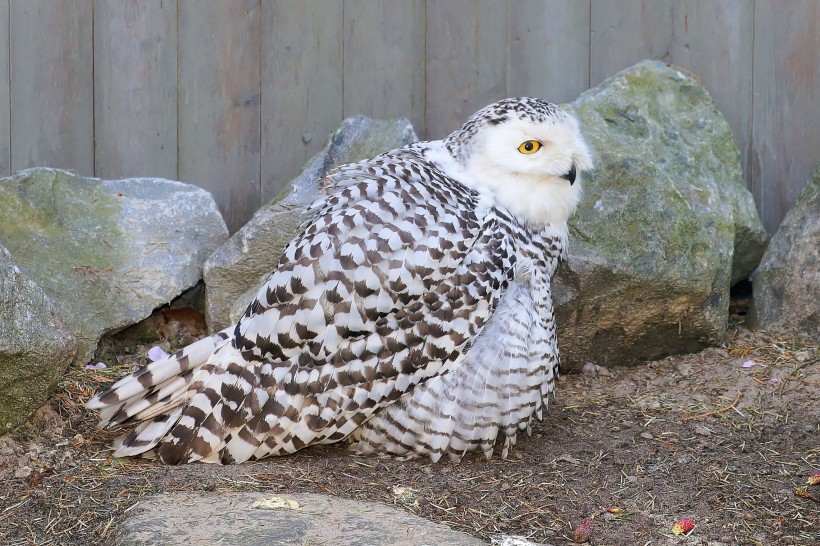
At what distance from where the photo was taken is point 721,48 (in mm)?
5375

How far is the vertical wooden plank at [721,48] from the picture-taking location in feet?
17.5

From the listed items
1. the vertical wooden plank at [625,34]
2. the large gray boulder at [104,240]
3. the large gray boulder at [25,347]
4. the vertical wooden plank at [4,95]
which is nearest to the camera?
the large gray boulder at [25,347]

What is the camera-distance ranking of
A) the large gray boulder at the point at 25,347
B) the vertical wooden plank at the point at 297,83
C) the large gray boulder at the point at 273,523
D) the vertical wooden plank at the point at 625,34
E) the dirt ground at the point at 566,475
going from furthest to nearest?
the vertical wooden plank at the point at 625,34 → the vertical wooden plank at the point at 297,83 → the large gray boulder at the point at 25,347 → the dirt ground at the point at 566,475 → the large gray boulder at the point at 273,523

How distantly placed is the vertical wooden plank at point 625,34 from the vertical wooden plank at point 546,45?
2.2 inches

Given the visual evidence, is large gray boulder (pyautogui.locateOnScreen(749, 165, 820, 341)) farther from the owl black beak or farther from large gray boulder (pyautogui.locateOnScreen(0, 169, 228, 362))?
large gray boulder (pyautogui.locateOnScreen(0, 169, 228, 362))

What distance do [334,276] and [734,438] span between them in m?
1.78

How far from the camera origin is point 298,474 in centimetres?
375

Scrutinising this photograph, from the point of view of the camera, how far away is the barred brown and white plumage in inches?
149

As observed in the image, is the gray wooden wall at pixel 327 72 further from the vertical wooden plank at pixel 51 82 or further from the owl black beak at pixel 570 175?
the owl black beak at pixel 570 175

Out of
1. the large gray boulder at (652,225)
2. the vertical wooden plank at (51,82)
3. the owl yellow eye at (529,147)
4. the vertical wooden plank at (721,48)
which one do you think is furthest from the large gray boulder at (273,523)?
→ the vertical wooden plank at (721,48)

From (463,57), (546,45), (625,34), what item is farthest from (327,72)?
(625,34)

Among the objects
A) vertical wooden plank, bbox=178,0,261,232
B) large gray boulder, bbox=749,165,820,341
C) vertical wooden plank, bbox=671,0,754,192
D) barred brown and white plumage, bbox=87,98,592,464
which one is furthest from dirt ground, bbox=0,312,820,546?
vertical wooden plank, bbox=671,0,754,192

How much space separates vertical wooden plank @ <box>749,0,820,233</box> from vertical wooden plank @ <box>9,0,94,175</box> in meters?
3.48

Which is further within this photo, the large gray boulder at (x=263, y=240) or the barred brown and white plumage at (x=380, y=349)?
the large gray boulder at (x=263, y=240)
